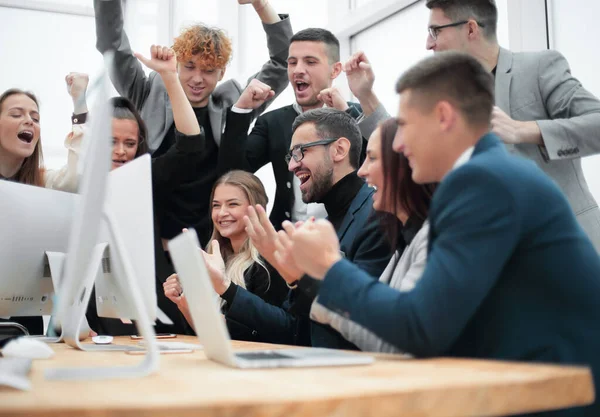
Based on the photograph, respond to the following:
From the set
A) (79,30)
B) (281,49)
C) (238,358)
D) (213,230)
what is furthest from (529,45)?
(79,30)

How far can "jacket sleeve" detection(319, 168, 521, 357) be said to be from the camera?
1.02 metres

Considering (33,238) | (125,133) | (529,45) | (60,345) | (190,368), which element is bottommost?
(60,345)

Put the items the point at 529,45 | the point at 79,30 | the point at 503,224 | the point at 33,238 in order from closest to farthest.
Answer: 1. the point at 503,224
2. the point at 33,238
3. the point at 529,45
4. the point at 79,30

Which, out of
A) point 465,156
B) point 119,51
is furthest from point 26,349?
point 119,51

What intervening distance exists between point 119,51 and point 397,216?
211 centimetres

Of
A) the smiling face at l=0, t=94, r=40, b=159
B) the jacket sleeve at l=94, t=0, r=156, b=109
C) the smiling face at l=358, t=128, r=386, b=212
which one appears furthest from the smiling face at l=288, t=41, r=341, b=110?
the smiling face at l=358, t=128, r=386, b=212

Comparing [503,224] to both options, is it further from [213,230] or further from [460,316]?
[213,230]

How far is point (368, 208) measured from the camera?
2303 millimetres

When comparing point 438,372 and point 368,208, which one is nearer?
point 438,372

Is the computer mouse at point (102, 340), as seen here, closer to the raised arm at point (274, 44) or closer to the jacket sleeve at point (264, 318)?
the jacket sleeve at point (264, 318)

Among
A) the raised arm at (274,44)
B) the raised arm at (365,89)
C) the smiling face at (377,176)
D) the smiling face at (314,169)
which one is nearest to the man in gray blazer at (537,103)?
the raised arm at (365,89)

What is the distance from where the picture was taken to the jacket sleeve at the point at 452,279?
40.0 inches

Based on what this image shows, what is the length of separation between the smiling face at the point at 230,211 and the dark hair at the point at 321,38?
2.79 feet

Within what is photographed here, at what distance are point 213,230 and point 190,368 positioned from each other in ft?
6.21
